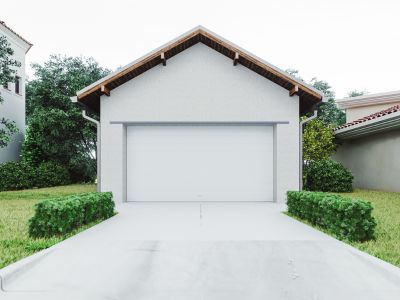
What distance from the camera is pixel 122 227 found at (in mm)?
8203

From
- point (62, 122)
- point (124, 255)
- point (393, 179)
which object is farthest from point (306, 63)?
point (124, 255)

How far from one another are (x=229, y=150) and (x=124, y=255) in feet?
25.8

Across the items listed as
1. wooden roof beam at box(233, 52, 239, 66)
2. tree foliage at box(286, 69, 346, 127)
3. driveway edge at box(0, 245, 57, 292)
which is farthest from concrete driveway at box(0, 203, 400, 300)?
tree foliage at box(286, 69, 346, 127)

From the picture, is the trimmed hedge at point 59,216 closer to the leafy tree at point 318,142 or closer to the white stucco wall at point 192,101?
the white stucco wall at point 192,101

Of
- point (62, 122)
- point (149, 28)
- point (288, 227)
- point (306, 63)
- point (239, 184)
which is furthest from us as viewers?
point (306, 63)

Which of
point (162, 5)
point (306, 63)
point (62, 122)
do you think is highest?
point (306, 63)

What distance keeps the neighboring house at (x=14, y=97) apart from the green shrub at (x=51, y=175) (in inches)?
83.4

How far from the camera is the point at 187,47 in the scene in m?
12.9

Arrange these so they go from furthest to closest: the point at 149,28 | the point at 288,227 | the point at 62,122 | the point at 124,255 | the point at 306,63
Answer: the point at 306,63, the point at 149,28, the point at 62,122, the point at 288,227, the point at 124,255

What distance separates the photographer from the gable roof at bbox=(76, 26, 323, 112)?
12164 mm

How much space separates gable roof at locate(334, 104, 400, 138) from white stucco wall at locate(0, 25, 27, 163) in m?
18.3

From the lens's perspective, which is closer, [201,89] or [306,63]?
[201,89]

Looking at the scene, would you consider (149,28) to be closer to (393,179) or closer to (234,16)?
(234,16)

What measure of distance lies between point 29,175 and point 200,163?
11.9 meters
